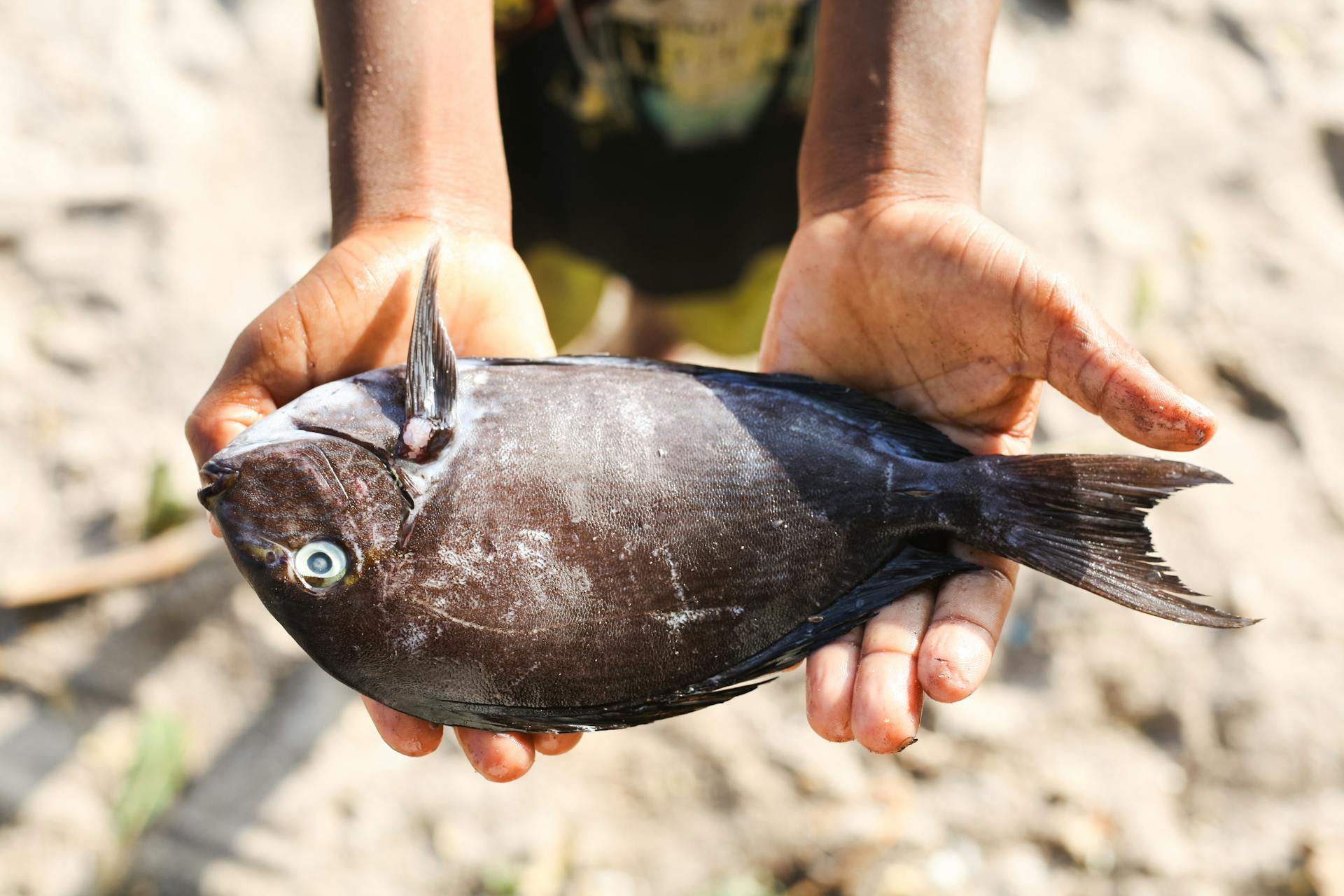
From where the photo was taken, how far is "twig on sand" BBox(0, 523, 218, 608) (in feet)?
12.6

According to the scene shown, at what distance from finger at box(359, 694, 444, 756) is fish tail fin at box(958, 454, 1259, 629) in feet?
4.48

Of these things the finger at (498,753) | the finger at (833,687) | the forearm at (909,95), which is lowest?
the finger at (498,753)

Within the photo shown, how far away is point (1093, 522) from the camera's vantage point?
2.13m

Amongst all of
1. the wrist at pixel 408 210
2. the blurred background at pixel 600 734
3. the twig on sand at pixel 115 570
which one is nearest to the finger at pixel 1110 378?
the wrist at pixel 408 210

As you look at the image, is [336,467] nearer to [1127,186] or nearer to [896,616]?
[896,616]

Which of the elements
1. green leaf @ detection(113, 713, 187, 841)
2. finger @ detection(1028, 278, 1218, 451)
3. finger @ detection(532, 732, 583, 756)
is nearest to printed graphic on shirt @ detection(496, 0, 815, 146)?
finger @ detection(1028, 278, 1218, 451)

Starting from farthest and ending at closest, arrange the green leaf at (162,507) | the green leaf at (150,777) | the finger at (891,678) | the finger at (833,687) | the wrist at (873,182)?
the green leaf at (162,507)
the green leaf at (150,777)
the wrist at (873,182)
the finger at (833,687)
the finger at (891,678)

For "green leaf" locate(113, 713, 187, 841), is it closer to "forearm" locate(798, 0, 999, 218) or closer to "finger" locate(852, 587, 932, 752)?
"finger" locate(852, 587, 932, 752)

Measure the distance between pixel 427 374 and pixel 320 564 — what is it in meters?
0.48

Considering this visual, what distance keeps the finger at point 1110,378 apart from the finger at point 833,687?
747mm

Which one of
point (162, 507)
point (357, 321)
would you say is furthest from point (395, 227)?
point (162, 507)

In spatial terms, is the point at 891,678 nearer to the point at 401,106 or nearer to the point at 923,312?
the point at 923,312

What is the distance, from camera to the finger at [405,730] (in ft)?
7.22

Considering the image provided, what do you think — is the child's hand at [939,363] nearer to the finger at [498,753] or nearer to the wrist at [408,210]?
the finger at [498,753]
